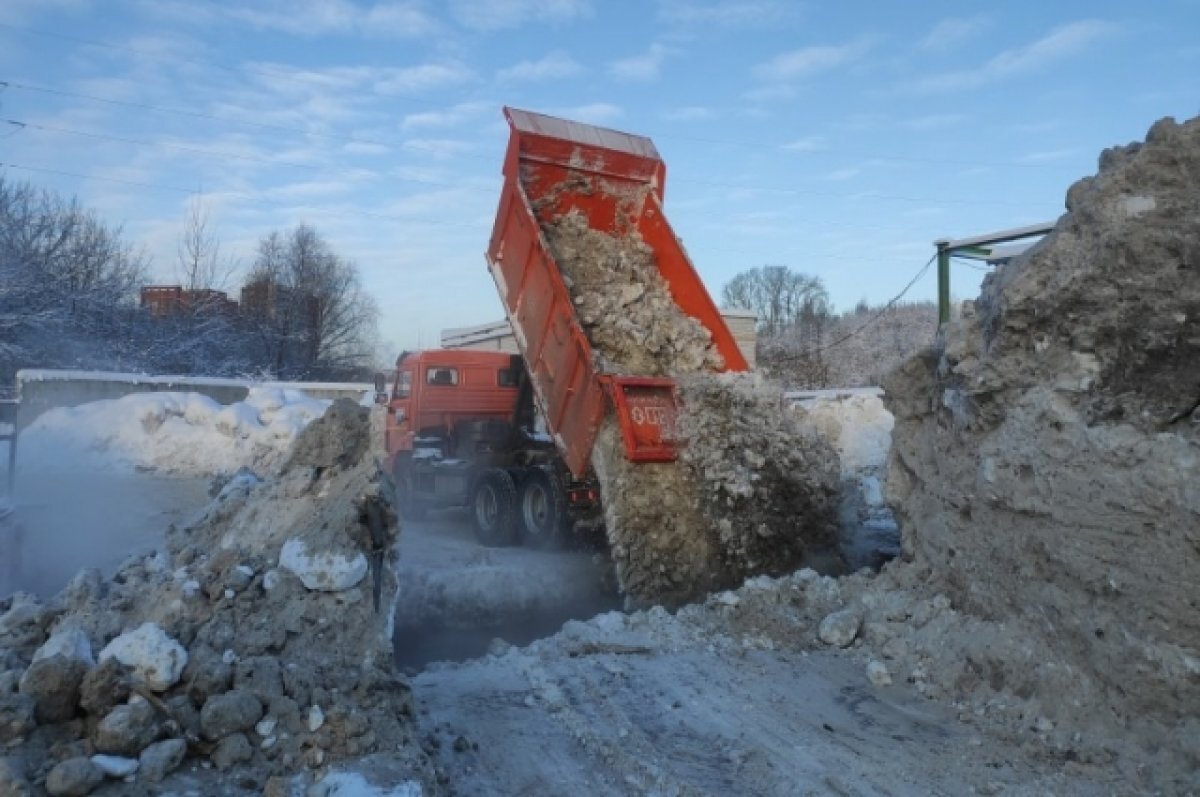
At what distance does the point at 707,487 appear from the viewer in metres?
8.41

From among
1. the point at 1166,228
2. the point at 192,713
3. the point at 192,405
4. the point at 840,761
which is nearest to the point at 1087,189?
the point at 1166,228

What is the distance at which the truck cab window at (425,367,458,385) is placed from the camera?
13.3 metres

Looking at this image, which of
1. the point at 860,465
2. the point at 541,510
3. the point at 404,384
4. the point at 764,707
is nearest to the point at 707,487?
the point at 541,510

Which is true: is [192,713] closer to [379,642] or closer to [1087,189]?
[379,642]

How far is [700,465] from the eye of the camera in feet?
27.8

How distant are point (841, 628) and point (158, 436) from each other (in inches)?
602

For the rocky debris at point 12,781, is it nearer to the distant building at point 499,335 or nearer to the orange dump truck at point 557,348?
the orange dump truck at point 557,348

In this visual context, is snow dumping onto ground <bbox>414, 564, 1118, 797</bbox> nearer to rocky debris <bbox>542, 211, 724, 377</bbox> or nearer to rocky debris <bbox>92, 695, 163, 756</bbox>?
rocky debris <bbox>92, 695, 163, 756</bbox>

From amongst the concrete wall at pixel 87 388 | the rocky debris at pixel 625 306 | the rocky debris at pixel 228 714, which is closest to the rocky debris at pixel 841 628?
the rocky debris at pixel 625 306

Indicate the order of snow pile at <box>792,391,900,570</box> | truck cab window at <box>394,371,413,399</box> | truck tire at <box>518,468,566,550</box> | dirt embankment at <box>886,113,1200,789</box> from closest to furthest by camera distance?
dirt embankment at <box>886,113,1200,789</box> < snow pile at <box>792,391,900,570</box> < truck tire at <box>518,468,566,550</box> < truck cab window at <box>394,371,413,399</box>

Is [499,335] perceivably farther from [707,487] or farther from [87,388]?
[707,487]

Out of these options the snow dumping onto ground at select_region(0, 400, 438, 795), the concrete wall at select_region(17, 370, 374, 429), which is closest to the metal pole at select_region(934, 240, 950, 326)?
the snow dumping onto ground at select_region(0, 400, 438, 795)

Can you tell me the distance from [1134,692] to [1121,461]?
1111mm

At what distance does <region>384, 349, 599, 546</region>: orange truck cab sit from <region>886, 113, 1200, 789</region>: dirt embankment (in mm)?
5484
